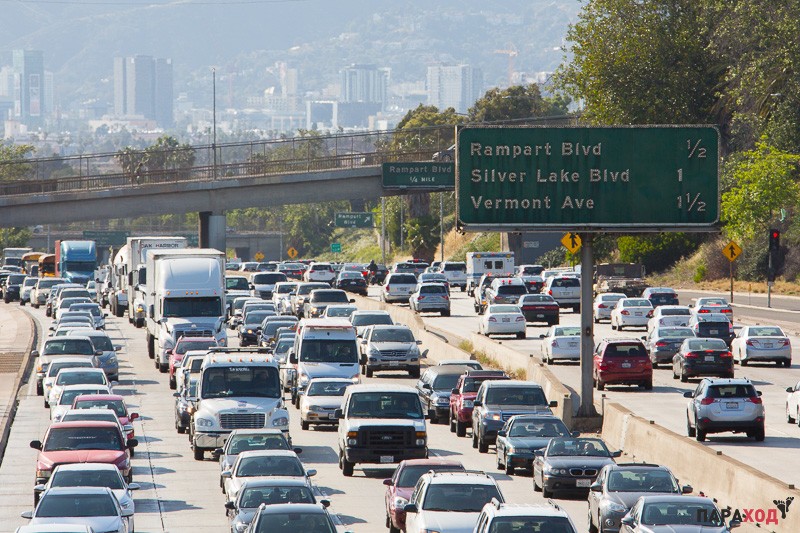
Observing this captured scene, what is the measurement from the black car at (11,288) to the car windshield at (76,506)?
89.2 meters

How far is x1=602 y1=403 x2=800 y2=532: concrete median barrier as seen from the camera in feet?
77.3

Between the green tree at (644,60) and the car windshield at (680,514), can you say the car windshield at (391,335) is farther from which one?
the green tree at (644,60)

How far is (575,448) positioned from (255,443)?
6.11 m

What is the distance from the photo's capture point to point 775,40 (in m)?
91.4

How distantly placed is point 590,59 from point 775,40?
1571 cm

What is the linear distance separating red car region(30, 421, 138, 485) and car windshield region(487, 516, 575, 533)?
1147 centimetres

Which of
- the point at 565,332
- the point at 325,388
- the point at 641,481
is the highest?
the point at 565,332

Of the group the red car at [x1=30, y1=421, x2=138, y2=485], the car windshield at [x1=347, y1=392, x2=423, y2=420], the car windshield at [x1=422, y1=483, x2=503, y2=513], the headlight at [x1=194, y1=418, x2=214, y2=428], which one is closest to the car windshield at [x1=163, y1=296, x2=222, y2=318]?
→ the headlight at [x1=194, y1=418, x2=214, y2=428]

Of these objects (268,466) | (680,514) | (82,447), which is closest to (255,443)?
(268,466)

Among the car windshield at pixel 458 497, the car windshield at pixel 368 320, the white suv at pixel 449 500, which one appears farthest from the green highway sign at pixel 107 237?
the car windshield at pixel 458 497

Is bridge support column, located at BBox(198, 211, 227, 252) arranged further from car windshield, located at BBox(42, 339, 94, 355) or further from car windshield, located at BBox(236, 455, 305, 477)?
car windshield, located at BBox(236, 455, 305, 477)

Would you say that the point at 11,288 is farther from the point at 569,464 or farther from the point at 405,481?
the point at 405,481

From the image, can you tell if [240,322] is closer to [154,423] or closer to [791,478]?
[154,423]

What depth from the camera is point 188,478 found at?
→ 32344mm
